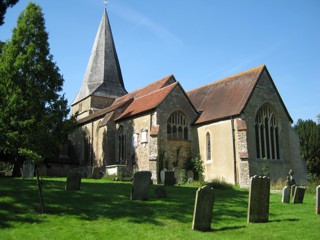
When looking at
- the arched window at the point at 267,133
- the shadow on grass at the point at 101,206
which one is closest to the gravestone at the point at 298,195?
the shadow on grass at the point at 101,206

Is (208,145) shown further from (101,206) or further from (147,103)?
(101,206)

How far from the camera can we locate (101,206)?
37.4ft

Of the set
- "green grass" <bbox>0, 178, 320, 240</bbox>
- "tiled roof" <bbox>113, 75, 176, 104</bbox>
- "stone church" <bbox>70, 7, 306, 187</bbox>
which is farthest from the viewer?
"tiled roof" <bbox>113, 75, 176, 104</bbox>

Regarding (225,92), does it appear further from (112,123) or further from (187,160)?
(112,123)

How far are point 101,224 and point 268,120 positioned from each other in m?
18.8

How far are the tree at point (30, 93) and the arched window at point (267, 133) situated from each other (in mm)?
12936

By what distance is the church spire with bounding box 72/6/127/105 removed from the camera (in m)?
39.9

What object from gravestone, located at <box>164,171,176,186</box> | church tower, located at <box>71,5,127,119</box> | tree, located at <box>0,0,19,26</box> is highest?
church tower, located at <box>71,5,127,119</box>

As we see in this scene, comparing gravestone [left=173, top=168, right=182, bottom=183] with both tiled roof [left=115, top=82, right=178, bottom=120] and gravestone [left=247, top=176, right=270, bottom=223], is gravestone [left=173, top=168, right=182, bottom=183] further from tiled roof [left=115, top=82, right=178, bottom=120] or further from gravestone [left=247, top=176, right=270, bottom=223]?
gravestone [left=247, top=176, right=270, bottom=223]

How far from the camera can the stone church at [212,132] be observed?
23.4 metres

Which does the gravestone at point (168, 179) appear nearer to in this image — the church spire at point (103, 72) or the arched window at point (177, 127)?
the arched window at point (177, 127)

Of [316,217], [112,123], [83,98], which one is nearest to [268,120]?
[112,123]

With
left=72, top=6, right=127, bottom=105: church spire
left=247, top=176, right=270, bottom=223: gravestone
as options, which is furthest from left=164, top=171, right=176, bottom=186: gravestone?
left=72, top=6, right=127, bottom=105: church spire

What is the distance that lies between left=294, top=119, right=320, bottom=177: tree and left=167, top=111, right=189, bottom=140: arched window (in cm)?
1718
